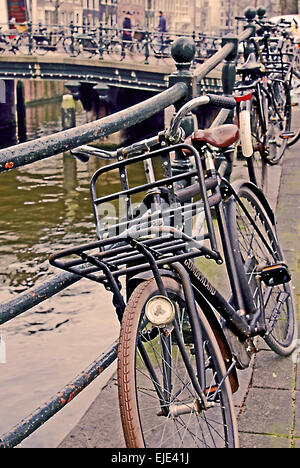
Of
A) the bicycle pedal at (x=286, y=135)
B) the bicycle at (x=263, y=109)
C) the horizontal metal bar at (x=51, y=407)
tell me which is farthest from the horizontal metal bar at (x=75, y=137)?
the bicycle pedal at (x=286, y=135)

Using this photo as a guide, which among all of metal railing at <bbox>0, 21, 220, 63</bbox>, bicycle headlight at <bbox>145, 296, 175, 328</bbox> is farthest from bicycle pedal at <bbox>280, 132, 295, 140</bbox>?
metal railing at <bbox>0, 21, 220, 63</bbox>

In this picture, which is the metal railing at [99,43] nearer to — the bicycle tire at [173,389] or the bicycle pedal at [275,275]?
the bicycle pedal at [275,275]

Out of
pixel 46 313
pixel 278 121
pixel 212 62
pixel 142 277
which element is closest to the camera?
pixel 142 277

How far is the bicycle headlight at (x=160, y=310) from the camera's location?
6.42ft

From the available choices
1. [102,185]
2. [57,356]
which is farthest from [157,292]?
[102,185]

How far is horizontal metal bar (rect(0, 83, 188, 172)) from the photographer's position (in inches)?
78.5

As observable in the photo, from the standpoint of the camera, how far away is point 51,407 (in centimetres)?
215


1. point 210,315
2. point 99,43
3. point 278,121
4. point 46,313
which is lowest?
point 46,313

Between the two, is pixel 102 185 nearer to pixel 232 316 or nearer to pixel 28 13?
pixel 232 316

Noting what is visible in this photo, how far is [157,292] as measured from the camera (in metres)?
2.06

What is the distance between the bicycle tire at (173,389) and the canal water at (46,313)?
13.6 inches

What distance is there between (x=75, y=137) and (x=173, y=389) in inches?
32.4

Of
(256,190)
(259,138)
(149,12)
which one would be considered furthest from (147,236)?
(149,12)

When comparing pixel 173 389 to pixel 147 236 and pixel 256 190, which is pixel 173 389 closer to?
pixel 147 236
